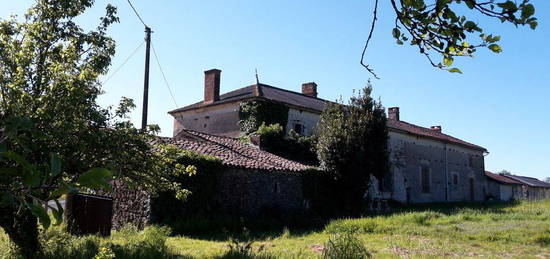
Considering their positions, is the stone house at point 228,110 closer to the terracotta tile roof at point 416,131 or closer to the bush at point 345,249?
the terracotta tile roof at point 416,131

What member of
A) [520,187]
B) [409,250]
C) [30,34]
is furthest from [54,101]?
[520,187]

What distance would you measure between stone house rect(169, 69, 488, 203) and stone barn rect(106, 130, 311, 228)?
5.00 meters

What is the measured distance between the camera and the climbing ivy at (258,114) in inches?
856

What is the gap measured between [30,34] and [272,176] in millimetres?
10531

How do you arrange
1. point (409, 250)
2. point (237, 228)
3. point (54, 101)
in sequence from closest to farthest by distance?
point (54, 101)
point (409, 250)
point (237, 228)

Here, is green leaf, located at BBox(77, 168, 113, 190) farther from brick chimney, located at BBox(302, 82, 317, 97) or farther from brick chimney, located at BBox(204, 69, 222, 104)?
brick chimney, located at BBox(302, 82, 317, 97)

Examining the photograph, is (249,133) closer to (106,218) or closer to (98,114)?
(106,218)

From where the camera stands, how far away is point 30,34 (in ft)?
24.4

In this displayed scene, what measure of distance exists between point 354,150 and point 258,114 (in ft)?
17.0

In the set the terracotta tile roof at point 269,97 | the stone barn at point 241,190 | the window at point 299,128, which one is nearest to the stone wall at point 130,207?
the stone barn at point 241,190

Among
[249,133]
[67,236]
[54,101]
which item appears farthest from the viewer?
[249,133]

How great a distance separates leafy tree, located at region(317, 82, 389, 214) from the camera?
743 inches

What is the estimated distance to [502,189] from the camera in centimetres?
3900

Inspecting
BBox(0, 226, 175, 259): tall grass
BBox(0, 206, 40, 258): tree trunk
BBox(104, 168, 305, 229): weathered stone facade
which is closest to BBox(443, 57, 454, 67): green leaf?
BBox(0, 226, 175, 259): tall grass
